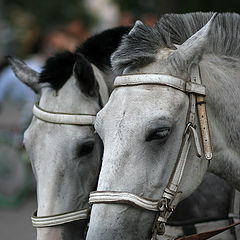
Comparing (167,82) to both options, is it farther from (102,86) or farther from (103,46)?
(103,46)

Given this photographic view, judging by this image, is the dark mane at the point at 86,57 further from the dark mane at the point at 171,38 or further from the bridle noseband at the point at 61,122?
the dark mane at the point at 171,38

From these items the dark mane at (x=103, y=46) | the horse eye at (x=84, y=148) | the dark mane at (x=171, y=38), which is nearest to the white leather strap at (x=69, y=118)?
the horse eye at (x=84, y=148)

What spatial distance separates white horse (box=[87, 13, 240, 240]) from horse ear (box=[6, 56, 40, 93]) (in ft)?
4.48

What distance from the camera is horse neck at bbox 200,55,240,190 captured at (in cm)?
355

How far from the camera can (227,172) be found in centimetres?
365

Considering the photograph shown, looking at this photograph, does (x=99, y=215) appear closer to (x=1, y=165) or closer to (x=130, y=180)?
(x=130, y=180)

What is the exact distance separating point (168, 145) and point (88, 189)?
1055 millimetres

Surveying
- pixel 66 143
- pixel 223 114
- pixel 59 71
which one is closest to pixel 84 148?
pixel 66 143

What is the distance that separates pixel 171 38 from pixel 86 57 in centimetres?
111

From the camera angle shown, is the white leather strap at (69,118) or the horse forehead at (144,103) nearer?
the horse forehead at (144,103)

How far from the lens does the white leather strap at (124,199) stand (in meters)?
3.27

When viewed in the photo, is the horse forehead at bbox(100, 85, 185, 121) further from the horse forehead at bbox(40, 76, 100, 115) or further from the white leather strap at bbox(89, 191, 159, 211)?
the horse forehead at bbox(40, 76, 100, 115)

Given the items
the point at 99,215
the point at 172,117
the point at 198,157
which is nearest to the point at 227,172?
the point at 198,157

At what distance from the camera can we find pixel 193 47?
136 inches
